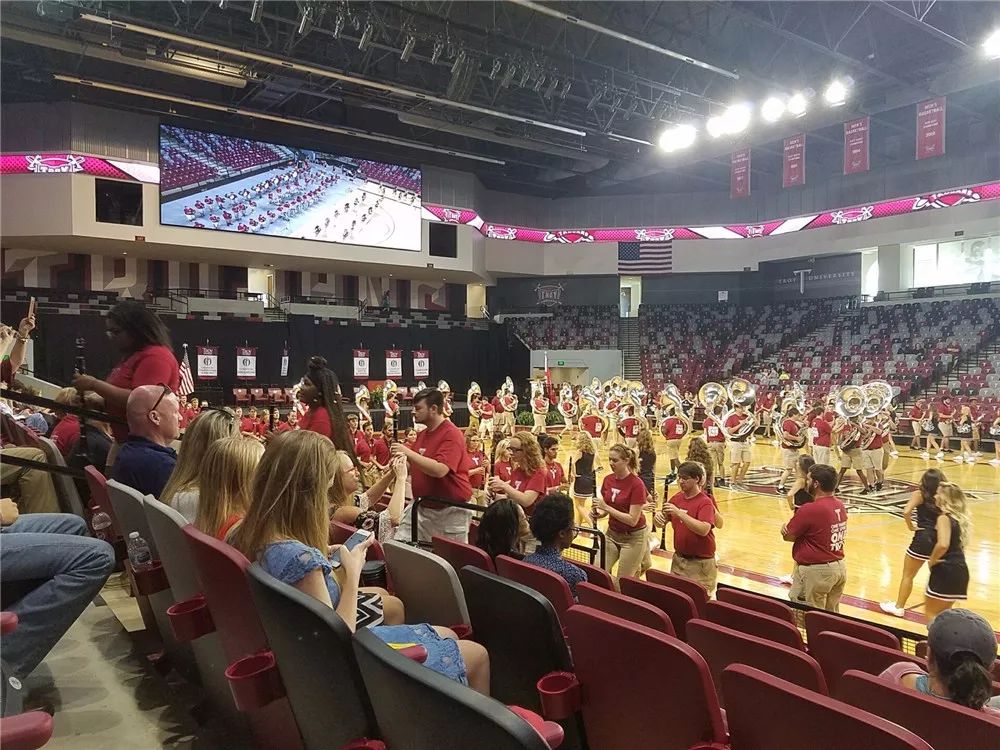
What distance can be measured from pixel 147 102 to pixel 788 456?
20.0m

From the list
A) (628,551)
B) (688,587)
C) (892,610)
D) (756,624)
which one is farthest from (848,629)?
(892,610)

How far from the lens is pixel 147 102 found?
2086 centimetres

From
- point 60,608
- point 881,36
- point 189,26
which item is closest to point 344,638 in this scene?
point 60,608

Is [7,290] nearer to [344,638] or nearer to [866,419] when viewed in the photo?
[866,419]

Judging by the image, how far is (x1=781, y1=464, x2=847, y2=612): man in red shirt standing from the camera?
17.8 feet

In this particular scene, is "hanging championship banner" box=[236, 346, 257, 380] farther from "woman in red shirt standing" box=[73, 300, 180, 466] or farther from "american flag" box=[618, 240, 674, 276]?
"woman in red shirt standing" box=[73, 300, 180, 466]

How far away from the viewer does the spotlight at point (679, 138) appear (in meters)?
18.6

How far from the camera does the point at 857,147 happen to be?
17156 millimetres

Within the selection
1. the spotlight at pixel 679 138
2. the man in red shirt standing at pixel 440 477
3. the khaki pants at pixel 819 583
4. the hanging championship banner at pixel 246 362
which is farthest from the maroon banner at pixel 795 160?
the man in red shirt standing at pixel 440 477

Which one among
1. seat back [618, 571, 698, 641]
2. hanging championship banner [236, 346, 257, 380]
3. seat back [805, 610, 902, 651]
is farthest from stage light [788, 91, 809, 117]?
hanging championship banner [236, 346, 257, 380]

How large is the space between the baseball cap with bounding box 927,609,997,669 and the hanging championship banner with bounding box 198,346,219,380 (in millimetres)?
22128

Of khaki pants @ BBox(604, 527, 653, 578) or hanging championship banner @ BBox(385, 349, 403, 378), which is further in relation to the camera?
hanging championship banner @ BBox(385, 349, 403, 378)

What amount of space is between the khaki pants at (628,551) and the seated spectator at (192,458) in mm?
4031

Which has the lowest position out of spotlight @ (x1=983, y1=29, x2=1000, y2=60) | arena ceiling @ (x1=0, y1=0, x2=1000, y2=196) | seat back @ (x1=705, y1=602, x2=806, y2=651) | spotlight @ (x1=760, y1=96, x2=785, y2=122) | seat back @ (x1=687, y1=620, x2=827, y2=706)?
seat back @ (x1=705, y1=602, x2=806, y2=651)
